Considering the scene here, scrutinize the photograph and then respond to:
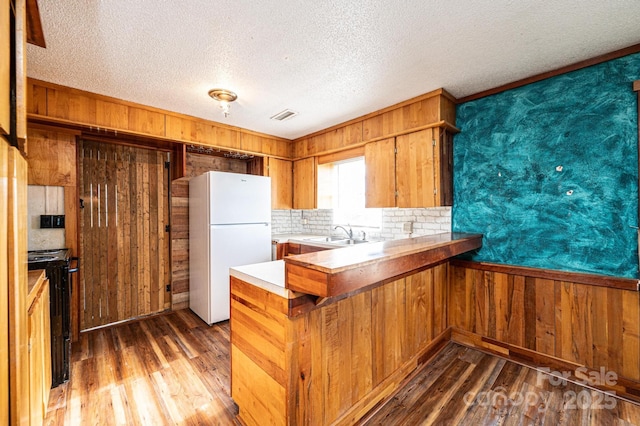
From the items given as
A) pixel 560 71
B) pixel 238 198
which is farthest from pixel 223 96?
pixel 560 71

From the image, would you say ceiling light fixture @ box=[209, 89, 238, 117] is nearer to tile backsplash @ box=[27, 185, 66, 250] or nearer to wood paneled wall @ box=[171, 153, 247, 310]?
wood paneled wall @ box=[171, 153, 247, 310]

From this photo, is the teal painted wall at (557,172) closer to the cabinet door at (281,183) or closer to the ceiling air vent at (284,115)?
the ceiling air vent at (284,115)

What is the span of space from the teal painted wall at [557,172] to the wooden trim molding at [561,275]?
1.9 inches

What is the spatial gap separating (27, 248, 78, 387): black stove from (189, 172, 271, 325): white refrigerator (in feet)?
3.98

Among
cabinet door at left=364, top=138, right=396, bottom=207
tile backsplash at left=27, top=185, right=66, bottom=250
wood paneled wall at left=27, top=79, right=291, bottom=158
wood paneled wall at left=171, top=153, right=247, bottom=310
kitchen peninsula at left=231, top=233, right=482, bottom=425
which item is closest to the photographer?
kitchen peninsula at left=231, top=233, right=482, bottom=425

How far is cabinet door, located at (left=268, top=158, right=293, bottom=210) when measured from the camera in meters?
4.02

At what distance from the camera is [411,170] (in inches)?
110

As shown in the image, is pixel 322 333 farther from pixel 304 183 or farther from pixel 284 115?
pixel 304 183

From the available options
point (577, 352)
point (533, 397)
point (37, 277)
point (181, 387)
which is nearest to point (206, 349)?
point (181, 387)

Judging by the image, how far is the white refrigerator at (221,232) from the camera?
3.14 meters

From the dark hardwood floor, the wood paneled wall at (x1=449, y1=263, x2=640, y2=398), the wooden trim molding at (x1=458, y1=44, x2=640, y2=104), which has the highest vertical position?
the wooden trim molding at (x1=458, y1=44, x2=640, y2=104)

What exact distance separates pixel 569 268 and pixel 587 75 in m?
1.50

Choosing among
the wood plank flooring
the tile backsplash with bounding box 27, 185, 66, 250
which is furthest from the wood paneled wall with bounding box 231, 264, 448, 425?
the tile backsplash with bounding box 27, 185, 66, 250

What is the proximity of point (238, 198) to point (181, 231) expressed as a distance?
3.31 ft
